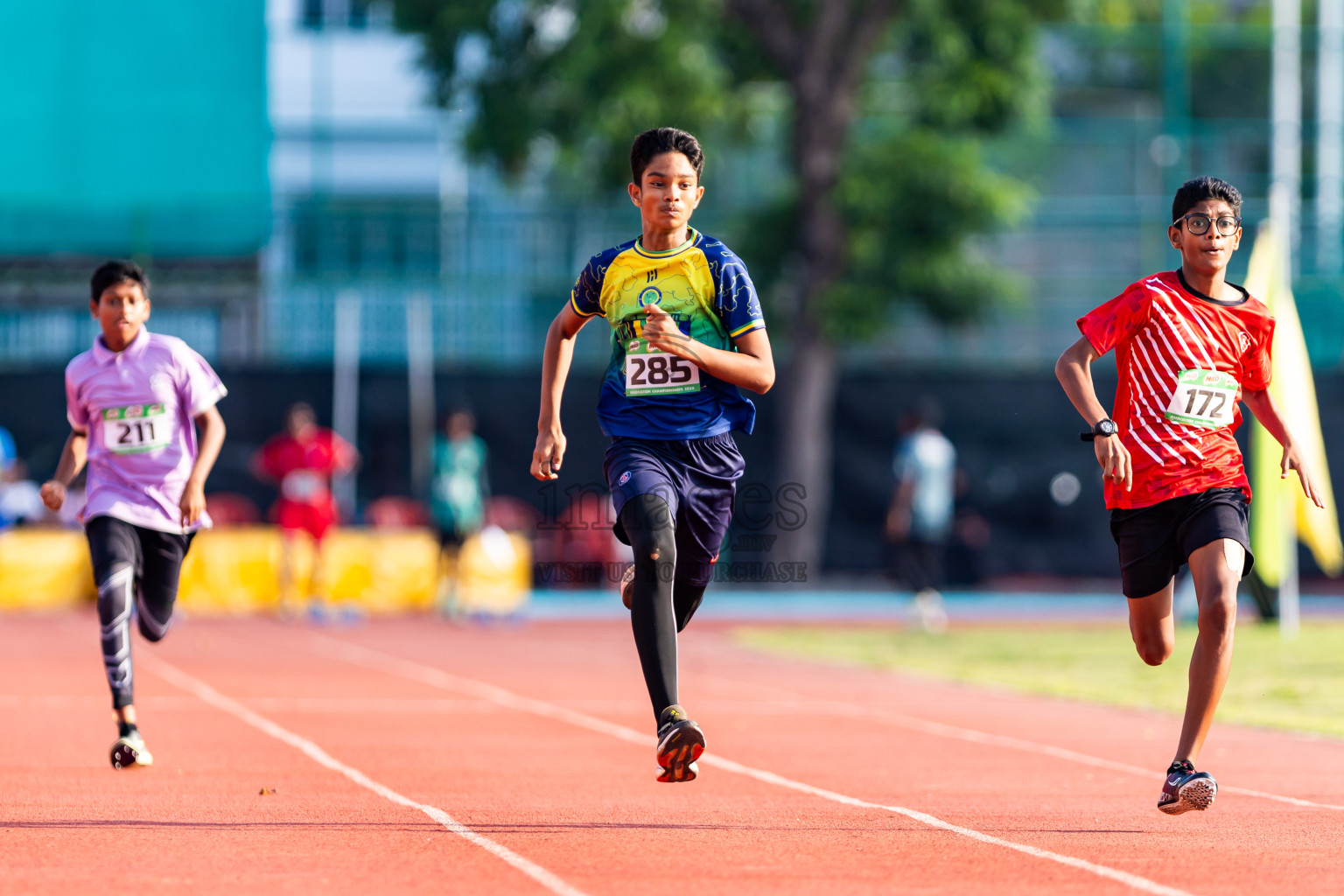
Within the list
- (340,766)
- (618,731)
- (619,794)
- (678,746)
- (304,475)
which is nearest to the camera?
(678,746)

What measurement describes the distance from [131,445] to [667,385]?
256 centimetres

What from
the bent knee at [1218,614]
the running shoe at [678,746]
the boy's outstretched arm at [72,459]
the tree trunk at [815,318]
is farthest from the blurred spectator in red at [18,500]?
the bent knee at [1218,614]

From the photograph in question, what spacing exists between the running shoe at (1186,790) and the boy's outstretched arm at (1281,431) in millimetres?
1165

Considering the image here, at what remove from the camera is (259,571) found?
65.2 feet

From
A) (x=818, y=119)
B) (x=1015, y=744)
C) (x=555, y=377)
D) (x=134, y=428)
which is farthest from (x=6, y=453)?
(x=555, y=377)

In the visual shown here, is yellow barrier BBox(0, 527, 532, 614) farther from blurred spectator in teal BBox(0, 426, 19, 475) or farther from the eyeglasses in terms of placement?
the eyeglasses

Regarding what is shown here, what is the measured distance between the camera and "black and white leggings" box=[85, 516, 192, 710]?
7660 mm

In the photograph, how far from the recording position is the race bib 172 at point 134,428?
308 inches

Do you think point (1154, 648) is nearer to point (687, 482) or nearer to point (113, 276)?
point (687, 482)

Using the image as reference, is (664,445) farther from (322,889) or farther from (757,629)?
(757,629)

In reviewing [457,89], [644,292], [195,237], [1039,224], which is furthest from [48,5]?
[644,292]

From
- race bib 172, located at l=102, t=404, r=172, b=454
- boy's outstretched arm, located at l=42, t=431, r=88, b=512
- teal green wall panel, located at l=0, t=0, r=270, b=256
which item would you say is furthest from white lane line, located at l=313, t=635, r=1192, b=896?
teal green wall panel, located at l=0, t=0, r=270, b=256

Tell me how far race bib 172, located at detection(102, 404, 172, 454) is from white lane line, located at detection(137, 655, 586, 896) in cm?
149

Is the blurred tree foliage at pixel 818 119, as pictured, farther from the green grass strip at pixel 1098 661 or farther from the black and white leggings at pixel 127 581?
the black and white leggings at pixel 127 581
